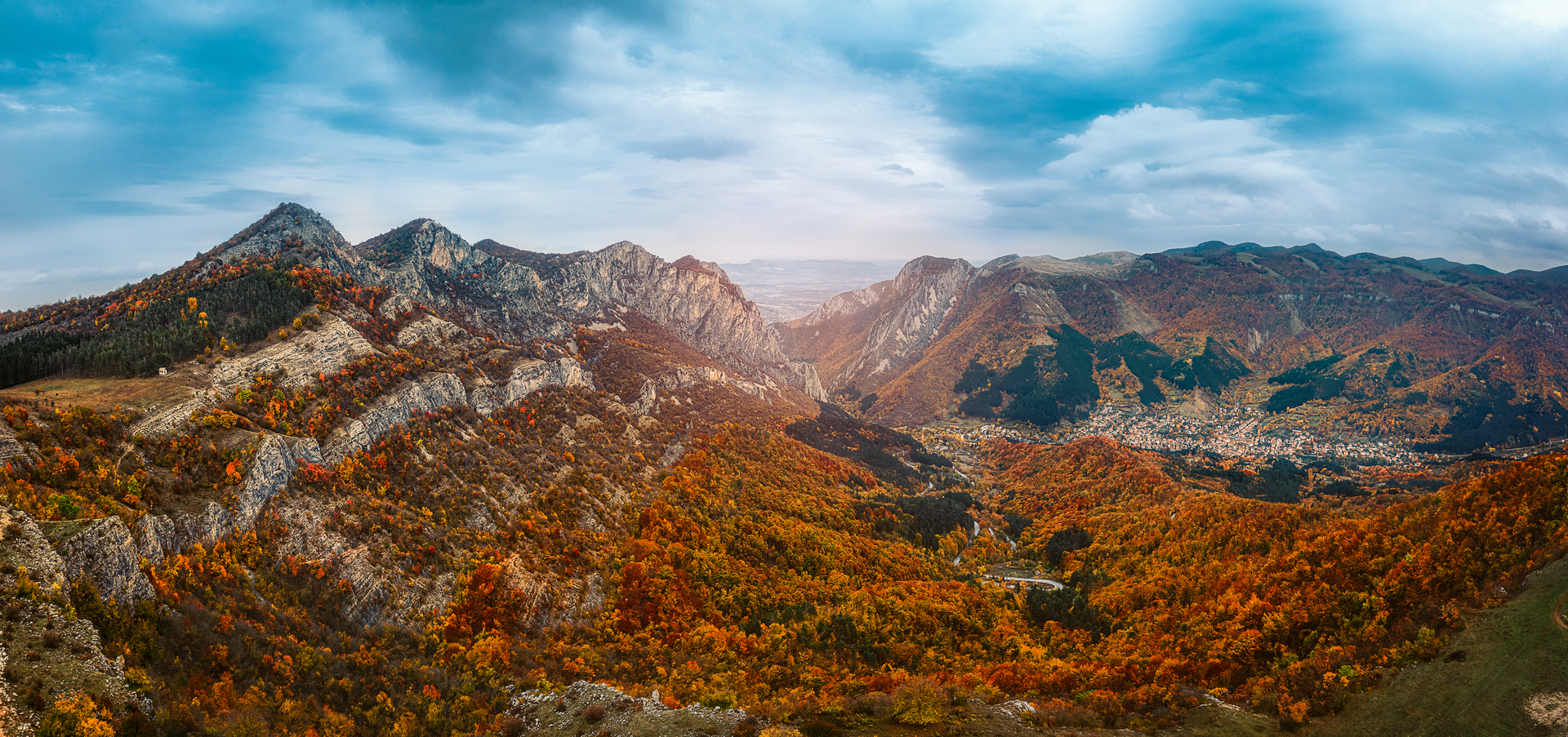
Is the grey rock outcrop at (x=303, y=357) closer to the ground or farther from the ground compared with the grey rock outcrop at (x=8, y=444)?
farther from the ground

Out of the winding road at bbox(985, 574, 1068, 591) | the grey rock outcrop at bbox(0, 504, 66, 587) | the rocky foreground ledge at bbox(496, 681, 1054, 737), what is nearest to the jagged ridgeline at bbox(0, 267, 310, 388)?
the grey rock outcrop at bbox(0, 504, 66, 587)

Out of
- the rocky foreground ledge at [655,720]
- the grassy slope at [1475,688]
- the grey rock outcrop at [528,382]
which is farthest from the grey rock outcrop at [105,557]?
the grassy slope at [1475,688]

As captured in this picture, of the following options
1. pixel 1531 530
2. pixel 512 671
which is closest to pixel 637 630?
pixel 512 671

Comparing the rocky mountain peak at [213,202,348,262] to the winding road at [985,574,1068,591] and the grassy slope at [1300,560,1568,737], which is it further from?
the grassy slope at [1300,560,1568,737]

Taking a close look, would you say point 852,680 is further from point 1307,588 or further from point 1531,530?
point 1531,530

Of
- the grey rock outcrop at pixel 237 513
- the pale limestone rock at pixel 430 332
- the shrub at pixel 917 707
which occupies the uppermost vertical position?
the pale limestone rock at pixel 430 332

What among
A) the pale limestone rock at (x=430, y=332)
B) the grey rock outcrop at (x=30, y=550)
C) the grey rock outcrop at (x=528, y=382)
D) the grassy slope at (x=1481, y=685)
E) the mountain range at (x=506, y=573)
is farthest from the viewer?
the pale limestone rock at (x=430, y=332)

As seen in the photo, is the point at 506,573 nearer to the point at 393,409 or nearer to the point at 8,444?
the point at 393,409

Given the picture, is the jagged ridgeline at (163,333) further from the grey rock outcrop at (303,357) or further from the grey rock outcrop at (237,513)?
the grey rock outcrop at (237,513)
